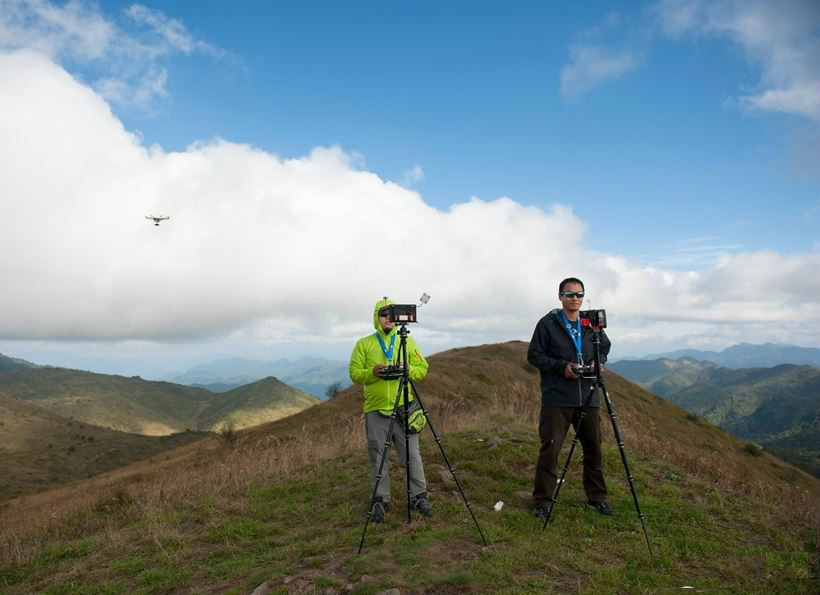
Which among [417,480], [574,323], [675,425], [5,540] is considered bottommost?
[675,425]

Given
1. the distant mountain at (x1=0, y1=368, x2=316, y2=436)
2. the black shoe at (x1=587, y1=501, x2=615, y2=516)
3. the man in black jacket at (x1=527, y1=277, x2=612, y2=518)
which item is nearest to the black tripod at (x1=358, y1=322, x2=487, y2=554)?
the man in black jacket at (x1=527, y1=277, x2=612, y2=518)

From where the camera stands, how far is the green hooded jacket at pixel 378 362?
277 inches

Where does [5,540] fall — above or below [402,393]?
below

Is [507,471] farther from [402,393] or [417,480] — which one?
[402,393]

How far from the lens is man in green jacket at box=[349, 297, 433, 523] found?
705 centimetres

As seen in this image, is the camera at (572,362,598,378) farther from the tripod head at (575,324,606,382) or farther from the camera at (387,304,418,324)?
the camera at (387,304,418,324)

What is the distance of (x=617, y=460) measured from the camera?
9.86 meters

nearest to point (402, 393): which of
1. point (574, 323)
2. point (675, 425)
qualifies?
point (574, 323)

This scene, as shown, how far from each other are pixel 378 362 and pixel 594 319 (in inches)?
121

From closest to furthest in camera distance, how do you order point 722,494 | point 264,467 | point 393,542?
point 393,542
point 722,494
point 264,467

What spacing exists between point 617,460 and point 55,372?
188 metres

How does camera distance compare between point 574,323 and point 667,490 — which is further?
point 667,490

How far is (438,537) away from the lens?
6285 millimetres

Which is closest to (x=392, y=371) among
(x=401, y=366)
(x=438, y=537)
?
(x=401, y=366)
